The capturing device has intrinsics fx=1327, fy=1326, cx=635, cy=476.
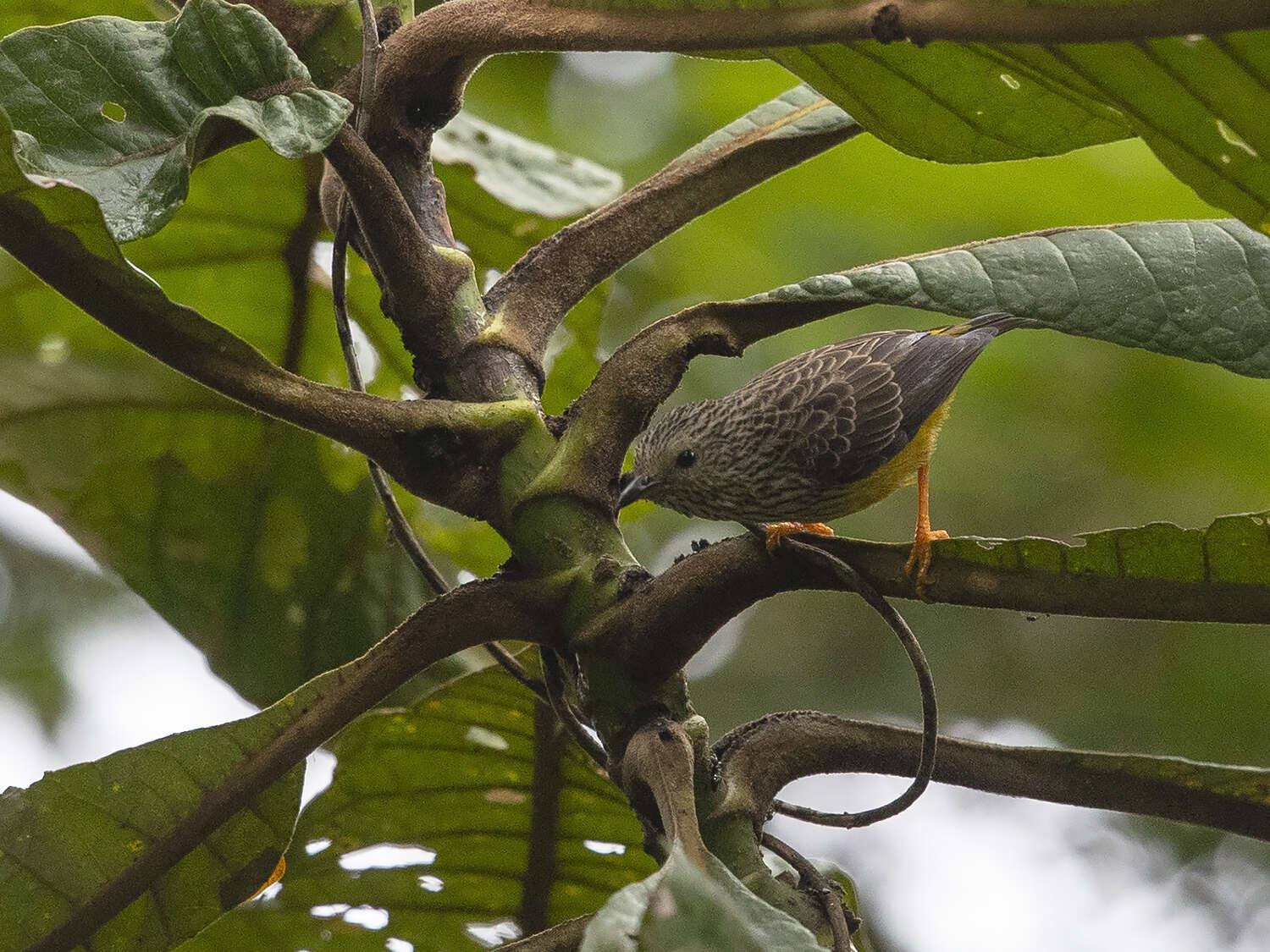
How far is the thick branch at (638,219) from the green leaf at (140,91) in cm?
33

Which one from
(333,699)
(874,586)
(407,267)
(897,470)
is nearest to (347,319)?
(407,267)

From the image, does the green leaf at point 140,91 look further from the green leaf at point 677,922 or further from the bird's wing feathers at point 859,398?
the bird's wing feathers at point 859,398

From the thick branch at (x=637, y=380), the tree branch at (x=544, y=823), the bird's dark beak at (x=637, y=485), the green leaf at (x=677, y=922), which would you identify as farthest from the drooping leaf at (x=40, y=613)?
the green leaf at (x=677, y=922)

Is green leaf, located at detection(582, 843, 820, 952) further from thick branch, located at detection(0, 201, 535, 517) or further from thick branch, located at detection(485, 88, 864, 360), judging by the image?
thick branch, located at detection(485, 88, 864, 360)

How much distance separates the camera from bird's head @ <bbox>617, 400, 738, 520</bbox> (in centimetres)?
263

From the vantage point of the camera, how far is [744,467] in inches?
103

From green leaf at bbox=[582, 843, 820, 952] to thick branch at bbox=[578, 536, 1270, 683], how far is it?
294 millimetres

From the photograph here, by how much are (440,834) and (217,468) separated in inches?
27.2

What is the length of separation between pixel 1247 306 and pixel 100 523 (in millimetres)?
1608

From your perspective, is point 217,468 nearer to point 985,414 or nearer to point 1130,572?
point 1130,572

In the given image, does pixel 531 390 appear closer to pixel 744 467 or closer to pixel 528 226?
pixel 528 226

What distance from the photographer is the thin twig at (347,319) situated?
1.35 m

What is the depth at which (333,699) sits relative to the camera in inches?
49.8

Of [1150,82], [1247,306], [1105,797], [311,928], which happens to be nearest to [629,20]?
[1150,82]
